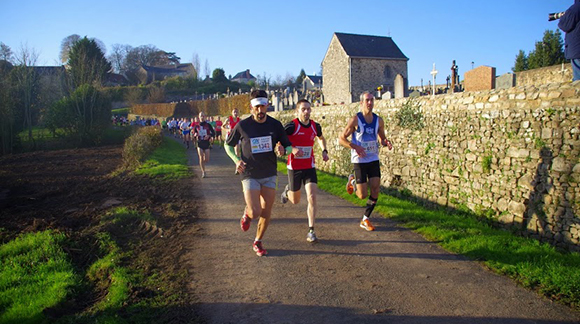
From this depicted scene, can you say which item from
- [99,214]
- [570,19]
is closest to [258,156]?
[99,214]

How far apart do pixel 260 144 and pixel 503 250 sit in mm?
3566

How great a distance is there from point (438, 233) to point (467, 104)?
124 inches

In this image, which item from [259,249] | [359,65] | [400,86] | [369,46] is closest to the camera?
[259,249]

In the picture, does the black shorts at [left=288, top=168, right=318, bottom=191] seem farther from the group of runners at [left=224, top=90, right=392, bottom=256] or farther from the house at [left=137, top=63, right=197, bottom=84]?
the house at [left=137, top=63, right=197, bottom=84]

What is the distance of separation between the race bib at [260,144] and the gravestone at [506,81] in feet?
16.2

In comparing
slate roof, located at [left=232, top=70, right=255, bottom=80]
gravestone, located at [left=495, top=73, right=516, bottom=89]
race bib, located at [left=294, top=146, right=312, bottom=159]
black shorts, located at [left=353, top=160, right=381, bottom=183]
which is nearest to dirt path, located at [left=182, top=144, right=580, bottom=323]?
black shorts, located at [left=353, top=160, right=381, bottom=183]

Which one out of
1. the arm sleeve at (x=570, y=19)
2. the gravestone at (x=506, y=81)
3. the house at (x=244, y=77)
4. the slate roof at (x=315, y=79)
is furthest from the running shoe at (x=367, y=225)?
the house at (x=244, y=77)

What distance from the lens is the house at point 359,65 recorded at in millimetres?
45750

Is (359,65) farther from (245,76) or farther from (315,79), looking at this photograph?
(245,76)

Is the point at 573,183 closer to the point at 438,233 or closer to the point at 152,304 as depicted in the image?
the point at 438,233

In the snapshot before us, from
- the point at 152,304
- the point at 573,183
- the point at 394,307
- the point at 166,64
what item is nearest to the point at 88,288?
the point at 152,304

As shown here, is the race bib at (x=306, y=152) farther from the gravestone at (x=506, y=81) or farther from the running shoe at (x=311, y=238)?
the gravestone at (x=506, y=81)

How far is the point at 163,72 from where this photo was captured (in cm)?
9231

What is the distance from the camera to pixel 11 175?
53.6 ft
